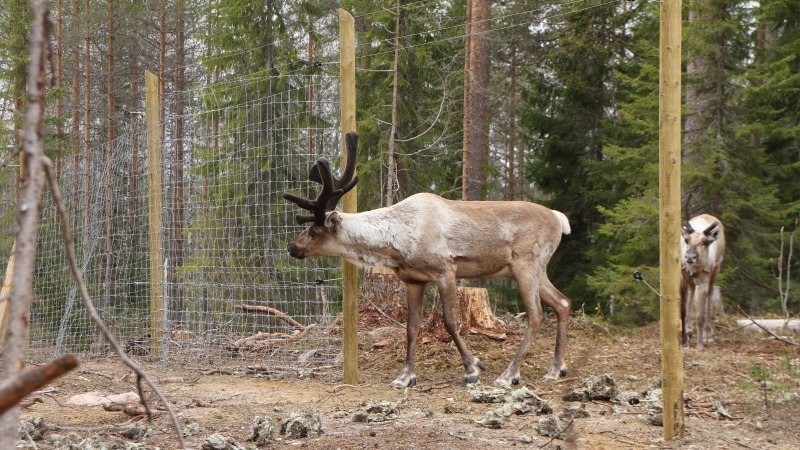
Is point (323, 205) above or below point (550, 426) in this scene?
above

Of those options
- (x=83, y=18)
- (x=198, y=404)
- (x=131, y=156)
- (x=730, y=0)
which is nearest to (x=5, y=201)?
(x=131, y=156)

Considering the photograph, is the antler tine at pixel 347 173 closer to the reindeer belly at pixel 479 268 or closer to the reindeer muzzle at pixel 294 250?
the reindeer muzzle at pixel 294 250

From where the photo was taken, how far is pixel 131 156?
35.4ft

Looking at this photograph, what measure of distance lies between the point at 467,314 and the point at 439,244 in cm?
231

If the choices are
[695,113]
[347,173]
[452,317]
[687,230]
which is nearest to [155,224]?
[347,173]

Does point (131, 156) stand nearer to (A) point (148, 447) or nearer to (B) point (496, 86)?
(A) point (148, 447)

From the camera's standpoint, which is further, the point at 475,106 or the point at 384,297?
the point at 475,106

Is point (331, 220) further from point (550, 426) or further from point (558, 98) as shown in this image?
point (558, 98)

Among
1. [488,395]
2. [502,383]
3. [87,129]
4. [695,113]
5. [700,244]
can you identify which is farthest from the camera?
[87,129]

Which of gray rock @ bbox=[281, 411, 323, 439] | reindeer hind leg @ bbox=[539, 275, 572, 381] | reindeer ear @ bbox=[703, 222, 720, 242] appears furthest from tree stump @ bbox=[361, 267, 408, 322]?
gray rock @ bbox=[281, 411, 323, 439]

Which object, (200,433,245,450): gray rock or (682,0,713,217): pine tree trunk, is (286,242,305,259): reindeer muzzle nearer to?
(200,433,245,450): gray rock

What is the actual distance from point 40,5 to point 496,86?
23351 mm

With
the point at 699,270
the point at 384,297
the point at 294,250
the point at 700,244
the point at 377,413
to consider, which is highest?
the point at 294,250

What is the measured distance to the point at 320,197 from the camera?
7973 mm
